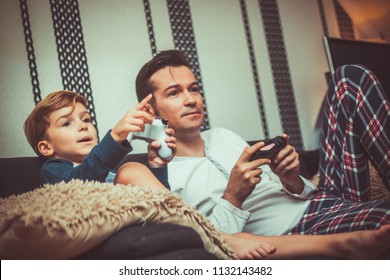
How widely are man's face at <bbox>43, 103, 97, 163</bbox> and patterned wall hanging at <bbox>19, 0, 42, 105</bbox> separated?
0.26ft

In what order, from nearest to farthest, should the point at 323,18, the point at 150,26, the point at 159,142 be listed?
1. the point at 159,142
2. the point at 150,26
3. the point at 323,18

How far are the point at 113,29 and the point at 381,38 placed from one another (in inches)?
26.8

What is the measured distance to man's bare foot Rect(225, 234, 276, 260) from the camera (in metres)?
0.66

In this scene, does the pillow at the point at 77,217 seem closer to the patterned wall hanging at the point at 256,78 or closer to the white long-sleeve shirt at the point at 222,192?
the white long-sleeve shirt at the point at 222,192

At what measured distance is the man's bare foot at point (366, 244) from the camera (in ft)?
2.13

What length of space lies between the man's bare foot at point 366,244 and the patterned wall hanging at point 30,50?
1.99ft

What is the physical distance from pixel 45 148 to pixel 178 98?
30 cm

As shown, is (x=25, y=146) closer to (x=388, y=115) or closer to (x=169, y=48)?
(x=169, y=48)

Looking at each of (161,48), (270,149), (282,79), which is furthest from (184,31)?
(270,149)

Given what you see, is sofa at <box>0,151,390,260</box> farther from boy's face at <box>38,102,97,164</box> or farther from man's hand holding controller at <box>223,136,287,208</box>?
boy's face at <box>38,102,97,164</box>

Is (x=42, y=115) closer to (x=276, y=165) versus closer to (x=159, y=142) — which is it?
(x=159, y=142)

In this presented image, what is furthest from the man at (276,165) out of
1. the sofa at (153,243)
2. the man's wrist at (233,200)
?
the sofa at (153,243)

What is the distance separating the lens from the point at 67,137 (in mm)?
780

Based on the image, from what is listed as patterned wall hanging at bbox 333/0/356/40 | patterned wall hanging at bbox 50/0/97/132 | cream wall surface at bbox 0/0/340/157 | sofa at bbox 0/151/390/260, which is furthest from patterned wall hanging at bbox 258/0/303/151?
sofa at bbox 0/151/390/260
